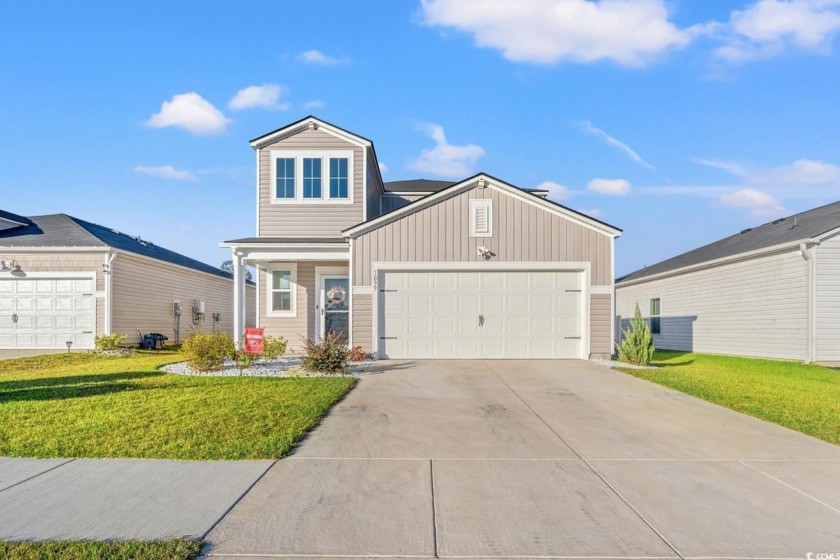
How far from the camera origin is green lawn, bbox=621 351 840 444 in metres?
6.70

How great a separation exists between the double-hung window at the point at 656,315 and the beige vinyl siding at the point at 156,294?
17.6 meters

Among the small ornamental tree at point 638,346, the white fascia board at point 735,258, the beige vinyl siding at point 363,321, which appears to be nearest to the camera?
the small ornamental tree at point 638,346

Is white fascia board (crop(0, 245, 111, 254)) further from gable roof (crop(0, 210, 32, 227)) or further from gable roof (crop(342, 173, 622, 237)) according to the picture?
gable roof (crop(342, 173, 622, 237))

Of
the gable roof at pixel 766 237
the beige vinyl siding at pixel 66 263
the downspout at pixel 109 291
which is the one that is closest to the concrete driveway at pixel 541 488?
the gable roof at pixel 766 237

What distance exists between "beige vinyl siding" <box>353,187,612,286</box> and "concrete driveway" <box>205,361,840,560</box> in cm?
569

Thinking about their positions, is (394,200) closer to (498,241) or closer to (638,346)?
(498,241)

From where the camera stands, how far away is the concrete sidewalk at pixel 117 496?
3.37 meters

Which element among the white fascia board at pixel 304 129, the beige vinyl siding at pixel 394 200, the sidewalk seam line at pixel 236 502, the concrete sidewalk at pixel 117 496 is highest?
the white fascia board at pixel 304 129

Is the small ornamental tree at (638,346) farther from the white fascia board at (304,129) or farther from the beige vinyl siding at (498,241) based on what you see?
the white fascia board at (304,129)

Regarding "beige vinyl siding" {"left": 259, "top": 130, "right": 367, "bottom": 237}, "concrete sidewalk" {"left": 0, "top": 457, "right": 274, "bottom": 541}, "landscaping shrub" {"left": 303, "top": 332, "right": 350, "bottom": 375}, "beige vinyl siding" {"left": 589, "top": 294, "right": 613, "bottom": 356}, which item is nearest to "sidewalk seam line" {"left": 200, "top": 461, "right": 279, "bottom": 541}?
"concrete sidewalk" {"left": 0, "top": 457, "right": 274, "bottom": 541}

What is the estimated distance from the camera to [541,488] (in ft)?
13.9

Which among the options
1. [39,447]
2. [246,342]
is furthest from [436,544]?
[246,342]

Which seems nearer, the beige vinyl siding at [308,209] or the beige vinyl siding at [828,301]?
the beige vinyl siding at [828,301]

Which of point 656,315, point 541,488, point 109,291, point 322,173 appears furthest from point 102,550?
point 656,315
